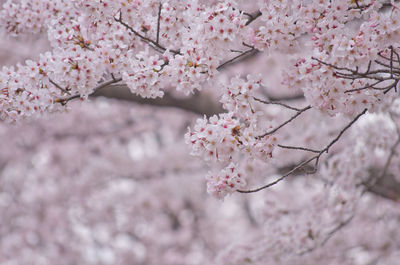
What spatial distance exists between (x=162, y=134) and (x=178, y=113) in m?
1.16

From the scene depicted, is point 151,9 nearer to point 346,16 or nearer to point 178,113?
point 346,16

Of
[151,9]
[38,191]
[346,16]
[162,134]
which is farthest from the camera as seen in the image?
[162,134]

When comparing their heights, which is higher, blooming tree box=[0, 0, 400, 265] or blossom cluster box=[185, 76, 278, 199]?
blooming tree box=[0, 0, 400, 265]

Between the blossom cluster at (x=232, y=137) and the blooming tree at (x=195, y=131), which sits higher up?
the blooming tree at (x=195, y=131)

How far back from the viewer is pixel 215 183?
2.69 meters

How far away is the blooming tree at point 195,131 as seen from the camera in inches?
102

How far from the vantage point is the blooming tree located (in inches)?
102

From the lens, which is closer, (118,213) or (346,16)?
(346,16)

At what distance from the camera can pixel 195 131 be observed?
259 cm

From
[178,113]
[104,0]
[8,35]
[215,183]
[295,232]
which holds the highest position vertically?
[178,113]

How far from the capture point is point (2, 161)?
34.9 ft

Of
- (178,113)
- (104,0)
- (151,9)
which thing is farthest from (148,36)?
(178,113)

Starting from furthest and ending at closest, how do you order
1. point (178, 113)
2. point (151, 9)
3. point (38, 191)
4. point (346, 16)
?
point (178, 113), point (38, 191), point (151, 9), point (346, 16)

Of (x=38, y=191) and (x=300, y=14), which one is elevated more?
(x=38, y=191)
